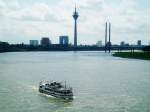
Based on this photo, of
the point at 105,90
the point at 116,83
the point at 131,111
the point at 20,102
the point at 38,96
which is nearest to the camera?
the point at 131,111

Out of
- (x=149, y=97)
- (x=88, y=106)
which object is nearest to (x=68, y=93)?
(x=88, y=106)

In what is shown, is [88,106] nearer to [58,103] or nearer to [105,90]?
[58,103]

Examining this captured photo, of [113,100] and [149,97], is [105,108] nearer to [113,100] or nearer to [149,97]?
[113,100]

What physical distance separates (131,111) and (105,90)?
19.1 metres

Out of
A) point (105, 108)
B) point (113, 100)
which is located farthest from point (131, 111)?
point (113, 100)

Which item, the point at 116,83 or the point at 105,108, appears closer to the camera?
the point at 105,108

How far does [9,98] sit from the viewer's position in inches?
2549

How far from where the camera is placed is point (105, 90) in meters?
72.8

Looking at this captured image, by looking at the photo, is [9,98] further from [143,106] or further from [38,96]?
[143,106]

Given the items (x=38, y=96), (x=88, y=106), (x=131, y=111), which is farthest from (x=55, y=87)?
(x=131, y=111)

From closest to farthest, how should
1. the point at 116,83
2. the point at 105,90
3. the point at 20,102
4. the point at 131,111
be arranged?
the point at 131,111, the point at 20,102, the point at 105,90, the point at 116,83

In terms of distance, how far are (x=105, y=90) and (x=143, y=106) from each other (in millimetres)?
16170

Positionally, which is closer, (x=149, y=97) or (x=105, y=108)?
(x=105, y=108)

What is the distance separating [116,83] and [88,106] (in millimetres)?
28043
